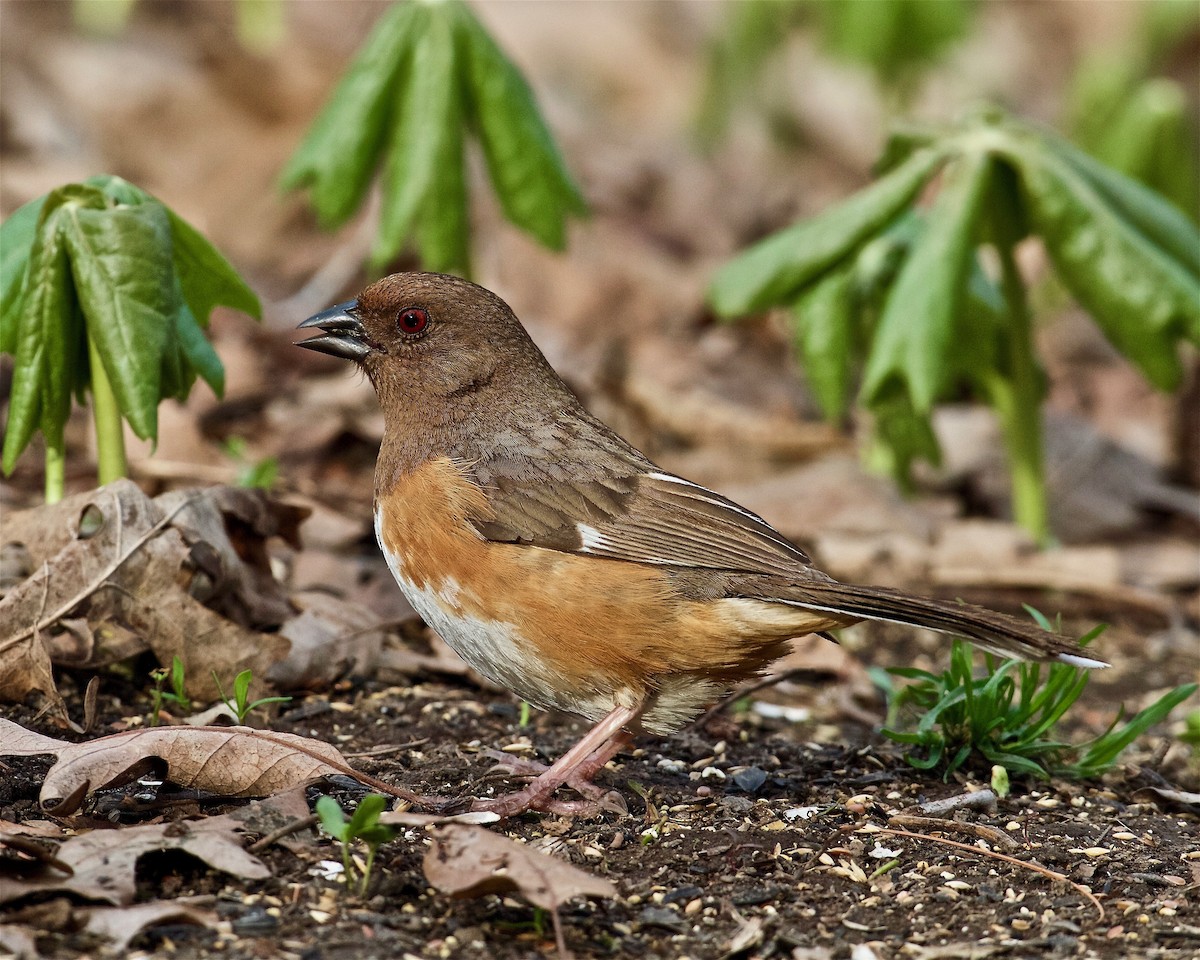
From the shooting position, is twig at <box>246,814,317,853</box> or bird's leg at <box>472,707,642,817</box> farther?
bird's leg at <box>472,707,642,817</box>

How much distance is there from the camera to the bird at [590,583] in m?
3.53

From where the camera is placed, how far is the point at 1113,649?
5.46 metres

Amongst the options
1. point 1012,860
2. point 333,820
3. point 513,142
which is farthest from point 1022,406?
point 333,820

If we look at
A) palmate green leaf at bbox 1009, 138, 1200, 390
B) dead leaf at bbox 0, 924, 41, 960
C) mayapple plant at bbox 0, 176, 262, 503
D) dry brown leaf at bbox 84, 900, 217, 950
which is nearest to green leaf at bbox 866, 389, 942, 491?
palmate green leaf at bbox 1009, 138, 1200, 390

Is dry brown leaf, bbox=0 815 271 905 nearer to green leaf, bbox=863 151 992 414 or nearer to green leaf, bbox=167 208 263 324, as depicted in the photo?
green leaf, bbox=167 208 263 324

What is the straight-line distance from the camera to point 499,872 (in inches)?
108

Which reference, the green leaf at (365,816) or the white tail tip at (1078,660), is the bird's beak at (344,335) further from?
the white tail tip at (1078,660)

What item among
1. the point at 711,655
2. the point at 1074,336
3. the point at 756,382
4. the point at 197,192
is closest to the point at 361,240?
the point at 197,192

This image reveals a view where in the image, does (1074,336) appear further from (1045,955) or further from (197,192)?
(1045,955)

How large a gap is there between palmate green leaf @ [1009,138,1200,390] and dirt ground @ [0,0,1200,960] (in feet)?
3.46

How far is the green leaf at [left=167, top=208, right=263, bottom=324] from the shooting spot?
405 centimetres

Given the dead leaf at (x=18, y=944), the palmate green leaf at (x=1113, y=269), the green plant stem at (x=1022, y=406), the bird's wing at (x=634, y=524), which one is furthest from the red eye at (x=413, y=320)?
the green plant stem at (x=1022, y=406)

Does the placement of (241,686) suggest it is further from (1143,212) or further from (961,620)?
(1143,212)

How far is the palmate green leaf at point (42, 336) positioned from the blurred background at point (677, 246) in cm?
98
